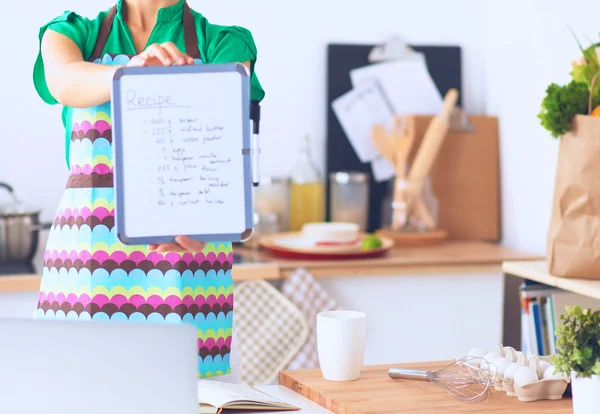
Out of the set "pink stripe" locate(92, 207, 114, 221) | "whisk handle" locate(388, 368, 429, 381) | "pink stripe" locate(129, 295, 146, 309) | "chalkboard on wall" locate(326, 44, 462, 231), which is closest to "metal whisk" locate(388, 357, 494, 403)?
"whisk handle" locate(388, 368, 429, 381)

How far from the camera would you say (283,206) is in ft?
10.1

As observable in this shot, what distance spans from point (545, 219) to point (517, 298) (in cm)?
58

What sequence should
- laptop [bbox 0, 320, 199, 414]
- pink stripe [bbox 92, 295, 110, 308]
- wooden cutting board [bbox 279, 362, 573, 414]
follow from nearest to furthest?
laptop [bbox 0, 320, 199, 414] < wooden cutting board [bbox 279, 362, 573, 414] < pink stripe [bbox 92, 295, 110, 308]

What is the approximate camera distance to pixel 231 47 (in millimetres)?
1536

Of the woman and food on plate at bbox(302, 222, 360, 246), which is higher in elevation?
the woman

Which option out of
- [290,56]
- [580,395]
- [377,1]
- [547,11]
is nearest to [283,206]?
[290,56]

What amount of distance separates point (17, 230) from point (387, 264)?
108 cm

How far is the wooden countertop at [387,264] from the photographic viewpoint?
2.61 metres

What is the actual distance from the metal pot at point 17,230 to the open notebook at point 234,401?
1452 millimetres

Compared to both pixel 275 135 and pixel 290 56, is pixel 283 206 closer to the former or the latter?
pixel 275 135

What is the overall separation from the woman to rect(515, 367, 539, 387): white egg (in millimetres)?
538

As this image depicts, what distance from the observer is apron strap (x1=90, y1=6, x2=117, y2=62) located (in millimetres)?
Result: 1575

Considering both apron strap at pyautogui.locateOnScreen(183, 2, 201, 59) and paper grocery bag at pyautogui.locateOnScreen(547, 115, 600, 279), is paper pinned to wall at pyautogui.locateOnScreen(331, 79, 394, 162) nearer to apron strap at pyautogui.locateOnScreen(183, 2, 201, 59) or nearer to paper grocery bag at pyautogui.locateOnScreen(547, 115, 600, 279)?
paper grocery bag at pyautogui.locateOnScreen(547, 115, 600, 279)

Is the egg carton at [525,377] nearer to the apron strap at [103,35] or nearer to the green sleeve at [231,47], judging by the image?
the green sleeve at [231,47]
